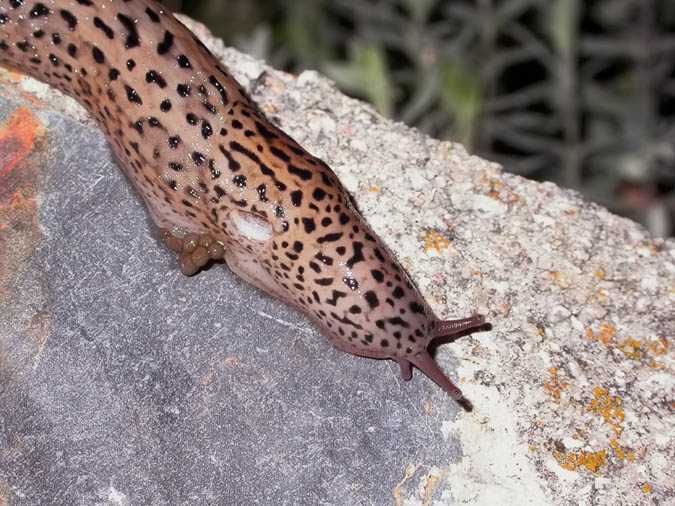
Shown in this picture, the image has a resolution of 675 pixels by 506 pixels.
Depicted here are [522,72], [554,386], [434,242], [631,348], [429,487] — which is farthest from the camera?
[522,72]

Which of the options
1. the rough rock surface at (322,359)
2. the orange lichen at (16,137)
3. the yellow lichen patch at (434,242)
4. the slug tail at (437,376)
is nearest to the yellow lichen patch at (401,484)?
the rough rock surface at (322,359)

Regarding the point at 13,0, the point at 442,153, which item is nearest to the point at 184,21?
the point at 13,0

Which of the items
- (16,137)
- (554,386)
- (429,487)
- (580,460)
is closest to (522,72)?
(554,386)

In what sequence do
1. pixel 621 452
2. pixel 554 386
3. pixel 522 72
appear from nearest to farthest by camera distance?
1. pixel 621 452
2. pixel 554 386
3. pixel 522 72

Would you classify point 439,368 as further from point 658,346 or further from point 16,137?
point 16,137

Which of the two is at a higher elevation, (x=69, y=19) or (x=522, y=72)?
(x=69, y=19)

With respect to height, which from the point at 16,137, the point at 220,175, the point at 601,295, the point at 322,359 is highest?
the point at 220,175
